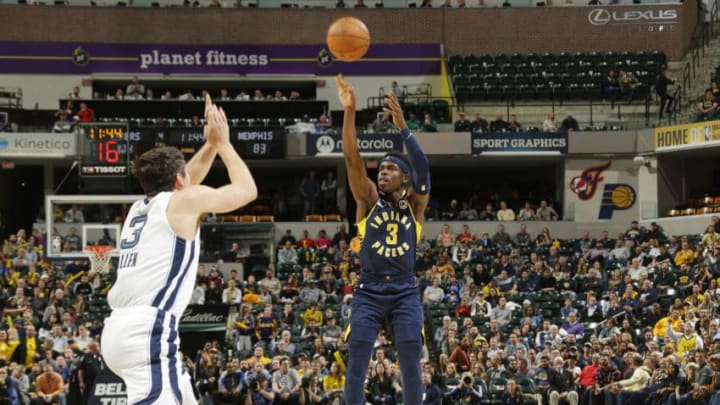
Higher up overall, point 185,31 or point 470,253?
point 185,31


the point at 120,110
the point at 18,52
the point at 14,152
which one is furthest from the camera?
the point at 18,52

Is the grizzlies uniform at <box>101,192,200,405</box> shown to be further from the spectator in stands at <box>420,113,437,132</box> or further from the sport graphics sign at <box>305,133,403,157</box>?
the spectator in stands at <box>420,113,437,132</box>

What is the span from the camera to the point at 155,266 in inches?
256

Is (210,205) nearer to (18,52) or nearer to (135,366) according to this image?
(135,366)

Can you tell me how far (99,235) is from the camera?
31.0 meters

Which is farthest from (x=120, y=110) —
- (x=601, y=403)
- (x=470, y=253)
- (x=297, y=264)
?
(x=601, y=403)

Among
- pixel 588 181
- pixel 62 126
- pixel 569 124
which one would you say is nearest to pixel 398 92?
pixel 569 124

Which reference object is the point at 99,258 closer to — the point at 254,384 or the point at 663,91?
the point at 254,384

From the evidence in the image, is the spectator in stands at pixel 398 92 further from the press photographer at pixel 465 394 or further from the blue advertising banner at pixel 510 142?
the press photographer at pixel 465 394

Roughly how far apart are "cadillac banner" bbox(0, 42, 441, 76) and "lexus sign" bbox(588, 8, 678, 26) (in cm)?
610

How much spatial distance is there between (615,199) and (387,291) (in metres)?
29.8

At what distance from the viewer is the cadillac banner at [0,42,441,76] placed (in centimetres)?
4019

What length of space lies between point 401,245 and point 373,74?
106ft

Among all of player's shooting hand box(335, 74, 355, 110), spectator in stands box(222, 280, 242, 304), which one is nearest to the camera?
spectator in stands box(222, 280, 242, 304)
